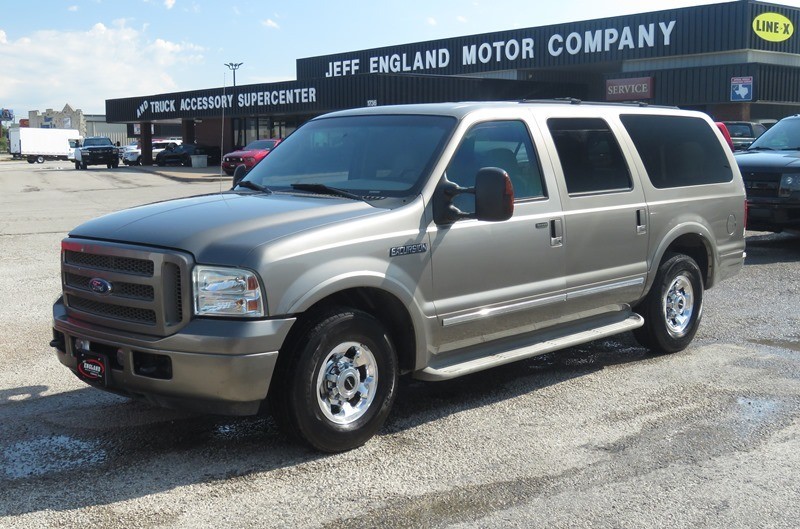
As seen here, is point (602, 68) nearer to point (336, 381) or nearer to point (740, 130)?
point (740, 130)

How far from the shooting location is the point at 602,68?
41.5 meters

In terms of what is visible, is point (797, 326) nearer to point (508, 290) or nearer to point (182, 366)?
point (508, 290)

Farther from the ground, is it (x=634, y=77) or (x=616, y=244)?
(x=634, y=77)

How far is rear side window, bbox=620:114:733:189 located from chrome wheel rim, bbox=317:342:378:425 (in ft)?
10.1

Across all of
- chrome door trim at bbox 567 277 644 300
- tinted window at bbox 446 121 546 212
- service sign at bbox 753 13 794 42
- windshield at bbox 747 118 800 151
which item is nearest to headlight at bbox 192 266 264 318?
tinted window at bbox 446 121 546 212

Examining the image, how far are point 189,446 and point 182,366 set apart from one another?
→ 31.4 inches

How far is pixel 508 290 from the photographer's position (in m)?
5.64

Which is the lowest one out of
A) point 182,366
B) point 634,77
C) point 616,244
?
point 182,366

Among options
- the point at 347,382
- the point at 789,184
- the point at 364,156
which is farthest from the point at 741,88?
the point at 347,382

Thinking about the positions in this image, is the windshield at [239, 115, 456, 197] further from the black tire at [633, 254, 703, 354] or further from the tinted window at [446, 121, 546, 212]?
the black tire at [633, 254, 703, 354]

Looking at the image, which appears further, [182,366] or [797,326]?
[797,326]

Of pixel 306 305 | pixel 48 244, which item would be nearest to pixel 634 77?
pixel 48 244

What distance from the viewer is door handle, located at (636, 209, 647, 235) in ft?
21.7

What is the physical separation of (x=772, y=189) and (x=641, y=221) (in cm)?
648
